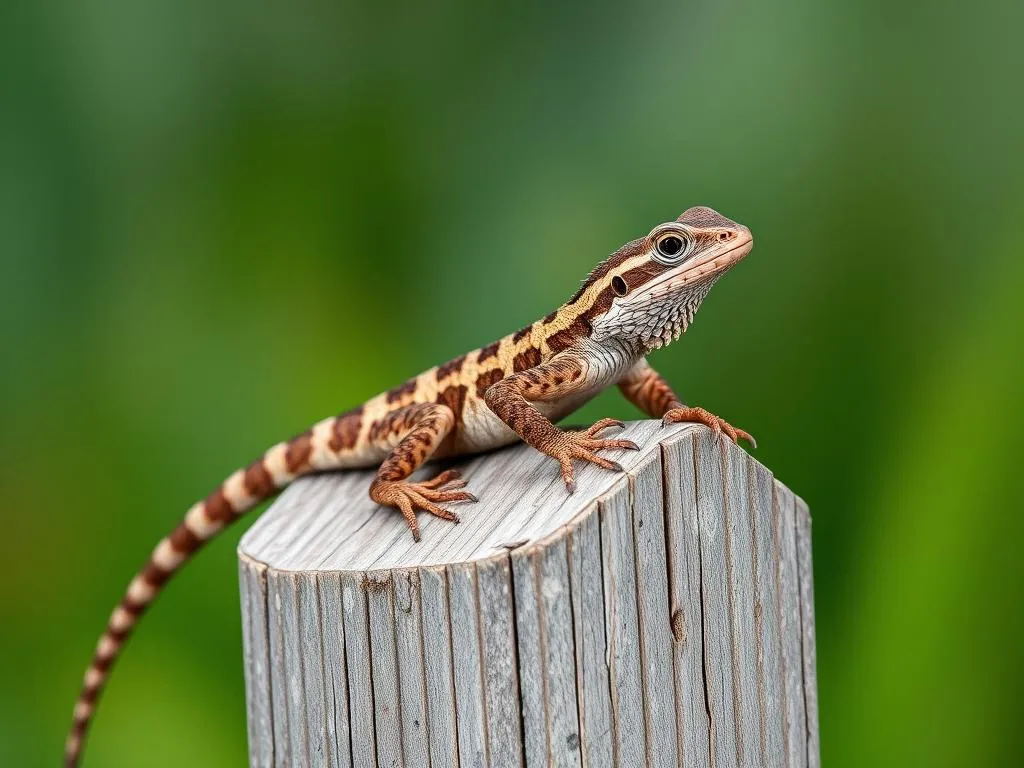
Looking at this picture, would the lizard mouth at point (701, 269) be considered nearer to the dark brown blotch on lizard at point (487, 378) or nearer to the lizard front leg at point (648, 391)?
the lizard front leg at point (648, 391)

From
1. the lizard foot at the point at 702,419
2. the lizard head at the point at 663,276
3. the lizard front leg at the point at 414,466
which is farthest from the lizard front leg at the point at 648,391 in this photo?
the lizard foot at the point at 702,419

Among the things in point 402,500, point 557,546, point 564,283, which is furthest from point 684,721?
point 564,283

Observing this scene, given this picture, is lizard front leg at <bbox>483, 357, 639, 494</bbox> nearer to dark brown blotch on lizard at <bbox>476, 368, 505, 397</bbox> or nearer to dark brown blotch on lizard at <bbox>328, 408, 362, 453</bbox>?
dark brown blotch on lizard at <bbox>476, 368, 505, 397</bbox>

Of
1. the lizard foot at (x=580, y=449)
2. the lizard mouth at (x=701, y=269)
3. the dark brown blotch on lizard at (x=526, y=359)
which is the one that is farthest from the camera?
the dark brown blotch on lizard at (x=526, y=359)

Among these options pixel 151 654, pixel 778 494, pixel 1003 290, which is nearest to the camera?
pixel 778 494

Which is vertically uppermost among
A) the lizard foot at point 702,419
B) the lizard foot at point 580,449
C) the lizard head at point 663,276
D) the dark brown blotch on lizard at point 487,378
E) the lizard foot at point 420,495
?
the lizard head at point 663,276

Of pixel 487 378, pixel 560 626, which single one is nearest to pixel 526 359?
pixel 487 378

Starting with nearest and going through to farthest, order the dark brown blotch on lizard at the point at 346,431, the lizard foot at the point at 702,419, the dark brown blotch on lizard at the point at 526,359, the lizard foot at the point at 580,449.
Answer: the lizard foot at the point at 580,449 < the lizard foot at the point at 702,419 < the dark brown blotch on lizard at the point at 526,359 < the dark brown blotch on lizard at the point at 346,431

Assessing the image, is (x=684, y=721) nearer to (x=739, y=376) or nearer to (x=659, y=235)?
(x=659, y=235)

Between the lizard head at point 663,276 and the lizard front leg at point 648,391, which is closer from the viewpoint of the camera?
the lizard head at point 663,276
